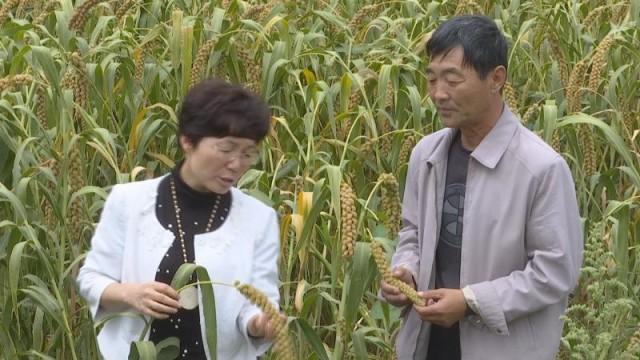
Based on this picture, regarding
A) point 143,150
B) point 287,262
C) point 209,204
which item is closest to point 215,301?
point 209,204

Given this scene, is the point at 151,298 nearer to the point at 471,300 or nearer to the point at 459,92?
the point at 471,300

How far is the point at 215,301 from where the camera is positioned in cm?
313

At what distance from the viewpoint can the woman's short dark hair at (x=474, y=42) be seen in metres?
3.29

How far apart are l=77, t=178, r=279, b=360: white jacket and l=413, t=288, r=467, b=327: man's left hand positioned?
0.32m

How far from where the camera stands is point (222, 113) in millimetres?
3111

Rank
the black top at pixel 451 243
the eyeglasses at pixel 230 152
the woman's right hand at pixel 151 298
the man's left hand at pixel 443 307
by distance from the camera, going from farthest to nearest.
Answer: the black top at pixel 451 243, the man's left hand at pixel 443 307, the eyeglasses at pixel 230 152, the woman's right hand at pixel 151 298

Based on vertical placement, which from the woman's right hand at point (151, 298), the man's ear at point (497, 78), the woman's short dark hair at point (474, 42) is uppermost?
the woman's short dark hair at point (474, 42)

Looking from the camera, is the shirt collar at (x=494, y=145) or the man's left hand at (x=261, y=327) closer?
the man's left hand at (x=261, y=327)

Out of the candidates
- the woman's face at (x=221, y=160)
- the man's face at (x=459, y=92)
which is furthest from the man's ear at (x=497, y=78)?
the woman's face at (x=221, y=160)

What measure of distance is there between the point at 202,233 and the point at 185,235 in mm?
36

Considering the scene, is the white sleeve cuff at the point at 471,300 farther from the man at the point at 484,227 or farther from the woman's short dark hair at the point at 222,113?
the woman's short dark hair at the point at 222,113

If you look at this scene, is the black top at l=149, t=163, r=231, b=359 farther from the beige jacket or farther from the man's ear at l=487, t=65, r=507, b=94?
the man's ear at l=487, t=65, r=507, b=94

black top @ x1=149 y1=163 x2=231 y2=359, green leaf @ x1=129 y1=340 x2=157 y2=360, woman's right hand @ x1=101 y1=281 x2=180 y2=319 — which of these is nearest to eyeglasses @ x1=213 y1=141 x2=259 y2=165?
black top @ x1=149 y1=163 x2=231 y2=359

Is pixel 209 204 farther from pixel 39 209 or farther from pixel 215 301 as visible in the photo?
pixel 39 209
